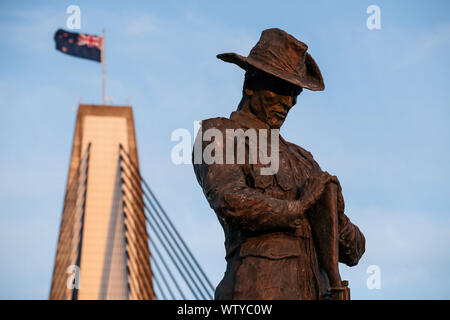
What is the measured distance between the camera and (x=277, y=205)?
7137mm

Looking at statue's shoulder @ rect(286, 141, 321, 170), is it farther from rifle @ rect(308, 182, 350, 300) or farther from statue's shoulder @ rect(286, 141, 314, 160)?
rifle @ rect(308, 182, 350, 300)

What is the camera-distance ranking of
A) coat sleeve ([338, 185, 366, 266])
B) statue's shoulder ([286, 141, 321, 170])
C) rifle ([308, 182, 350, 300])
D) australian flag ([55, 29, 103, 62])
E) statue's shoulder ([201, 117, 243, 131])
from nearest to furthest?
rifle ([308, 182, 350, 300]) < statue's shoulder ([201, 117, 243, 131]) < coat sleeve ([338, 185, 366, 266]) < statue's shoulder ([286, 141, 321, 170]) < australian flag ([55, 29, 103, 62])

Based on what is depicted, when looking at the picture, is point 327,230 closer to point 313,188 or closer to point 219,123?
point 313,188

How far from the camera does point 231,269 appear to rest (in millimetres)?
7332

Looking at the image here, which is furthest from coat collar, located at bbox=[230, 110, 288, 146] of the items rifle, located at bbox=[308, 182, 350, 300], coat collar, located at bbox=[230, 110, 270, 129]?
rifle, located at bbox=[308, 182, 350, 300]

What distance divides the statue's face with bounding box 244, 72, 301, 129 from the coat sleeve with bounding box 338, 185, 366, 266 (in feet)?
2.64

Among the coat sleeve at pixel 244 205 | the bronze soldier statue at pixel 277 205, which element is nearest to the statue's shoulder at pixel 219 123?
the bronze soldier statue at pixel 277 205

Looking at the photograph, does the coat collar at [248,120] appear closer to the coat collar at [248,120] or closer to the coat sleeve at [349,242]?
the coat collar at [248,120]

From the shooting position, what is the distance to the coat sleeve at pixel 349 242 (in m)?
7.77

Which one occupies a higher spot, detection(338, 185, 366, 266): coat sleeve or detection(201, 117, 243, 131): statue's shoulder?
detection(201, 117, 243, 131): statue's shoulder

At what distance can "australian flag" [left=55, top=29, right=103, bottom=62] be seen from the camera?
47406 mm

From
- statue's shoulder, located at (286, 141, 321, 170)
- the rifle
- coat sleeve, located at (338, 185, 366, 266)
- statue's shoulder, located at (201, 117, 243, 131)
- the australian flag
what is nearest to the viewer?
the rifle

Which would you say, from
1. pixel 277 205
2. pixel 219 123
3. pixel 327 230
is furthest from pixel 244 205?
pixel 219 123
